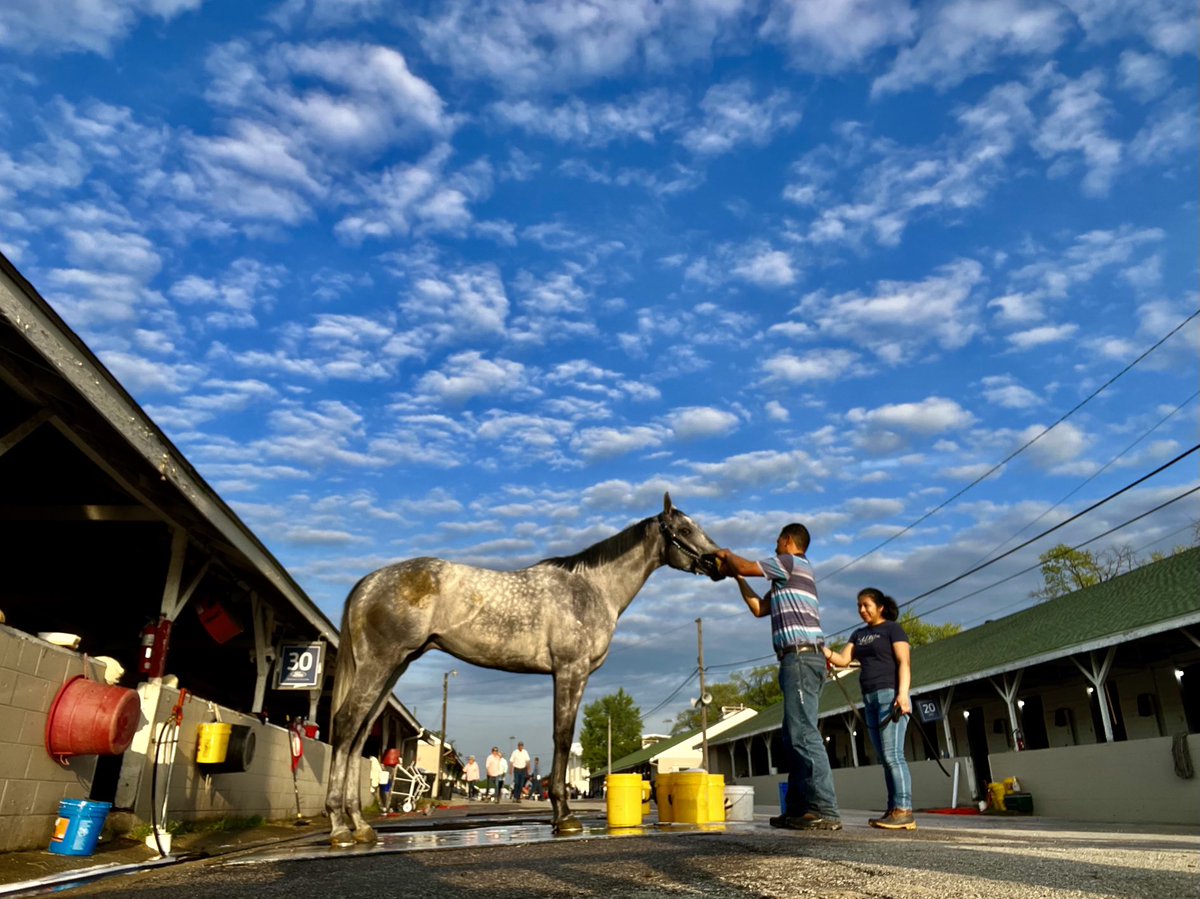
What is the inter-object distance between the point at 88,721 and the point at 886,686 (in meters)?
5.78

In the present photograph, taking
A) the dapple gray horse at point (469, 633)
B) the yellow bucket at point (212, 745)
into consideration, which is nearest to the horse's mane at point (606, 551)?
the dapple gray horse at point (469, 633)

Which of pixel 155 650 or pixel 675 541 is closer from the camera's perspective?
pixel 675 541

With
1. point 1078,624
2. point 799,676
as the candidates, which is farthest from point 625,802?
point 1078,624

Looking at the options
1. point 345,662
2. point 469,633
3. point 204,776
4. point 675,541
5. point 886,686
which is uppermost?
point 675,541

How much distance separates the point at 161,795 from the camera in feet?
23.8

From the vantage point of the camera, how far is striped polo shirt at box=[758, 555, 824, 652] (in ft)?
20.8

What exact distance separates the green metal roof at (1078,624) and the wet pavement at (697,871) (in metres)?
11.3

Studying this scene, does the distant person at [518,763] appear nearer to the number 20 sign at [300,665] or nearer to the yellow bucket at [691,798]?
the number 20 sign at [300,665]

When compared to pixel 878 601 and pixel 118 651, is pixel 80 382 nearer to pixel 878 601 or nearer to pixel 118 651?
pixel 878 601

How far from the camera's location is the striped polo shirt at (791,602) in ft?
20.8

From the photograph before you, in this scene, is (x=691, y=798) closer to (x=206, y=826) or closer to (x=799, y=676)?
(x=799, y=676)

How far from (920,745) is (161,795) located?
23.3 m

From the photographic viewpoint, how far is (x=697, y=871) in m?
3.44

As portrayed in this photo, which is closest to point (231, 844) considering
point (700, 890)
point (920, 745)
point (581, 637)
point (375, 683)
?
point (375, 683)
